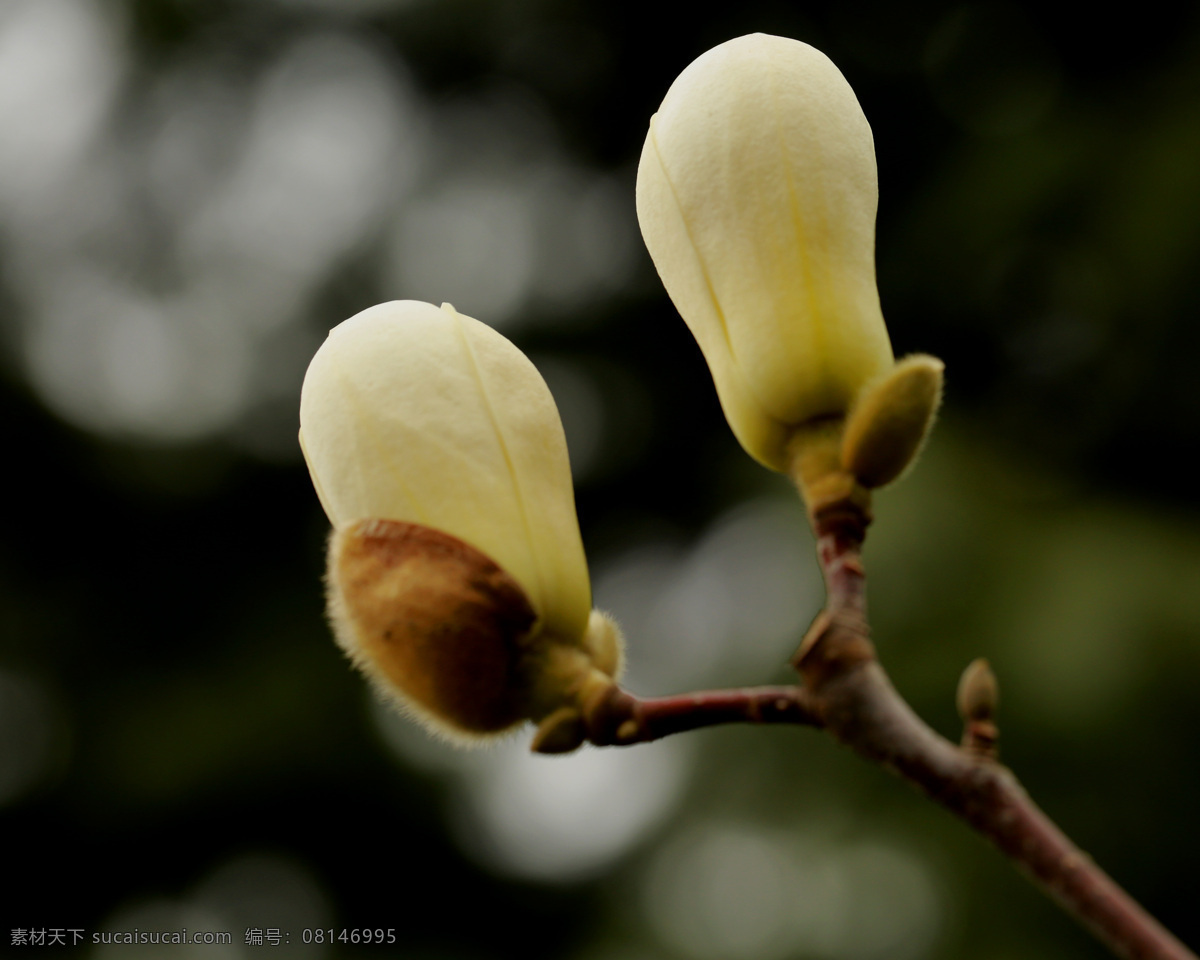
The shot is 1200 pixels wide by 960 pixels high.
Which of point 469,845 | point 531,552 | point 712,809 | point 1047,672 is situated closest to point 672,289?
point 531,552

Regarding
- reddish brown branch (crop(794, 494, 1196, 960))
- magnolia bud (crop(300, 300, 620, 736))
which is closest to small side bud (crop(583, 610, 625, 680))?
magnolia bud (crop(300, 300, 620, 736))

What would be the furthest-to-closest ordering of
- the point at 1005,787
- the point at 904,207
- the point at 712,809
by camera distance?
the point at 904,207
the point at 712,809
the point at 1005,787

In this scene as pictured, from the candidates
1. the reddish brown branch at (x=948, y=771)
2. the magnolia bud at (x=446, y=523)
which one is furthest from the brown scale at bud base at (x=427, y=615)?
the reddish brown branch at (x=948, y=771)

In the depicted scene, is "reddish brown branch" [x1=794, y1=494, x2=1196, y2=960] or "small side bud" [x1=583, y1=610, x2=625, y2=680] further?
"small side bud" [x1=583, y1=610, x2=625, y2=680]

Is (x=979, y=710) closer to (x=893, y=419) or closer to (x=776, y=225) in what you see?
(x=893, y=419)

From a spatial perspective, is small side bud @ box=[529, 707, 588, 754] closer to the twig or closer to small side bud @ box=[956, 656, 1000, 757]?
the twig

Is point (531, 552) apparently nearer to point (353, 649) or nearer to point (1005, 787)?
point (353, 649)

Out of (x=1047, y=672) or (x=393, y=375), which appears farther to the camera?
(x=1047, y=672)
